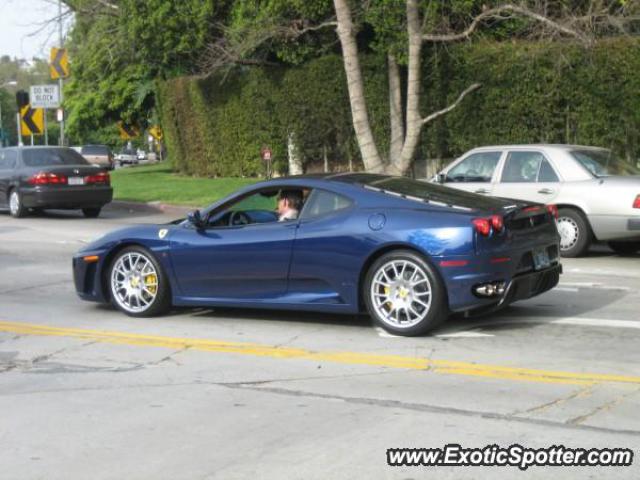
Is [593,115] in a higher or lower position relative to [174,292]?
higher

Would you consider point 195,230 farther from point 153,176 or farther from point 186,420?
point 153,176

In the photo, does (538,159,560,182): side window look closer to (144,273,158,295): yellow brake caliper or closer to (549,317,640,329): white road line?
(549,317,640,329): white road line

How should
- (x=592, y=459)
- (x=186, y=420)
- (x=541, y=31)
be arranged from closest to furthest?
(x=592, y=459)
(x=186, y=420)
(x=541, y=31)

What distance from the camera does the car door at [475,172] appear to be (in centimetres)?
1373

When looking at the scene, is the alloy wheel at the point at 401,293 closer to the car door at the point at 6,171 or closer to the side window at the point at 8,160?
the car door at the point at 6,171

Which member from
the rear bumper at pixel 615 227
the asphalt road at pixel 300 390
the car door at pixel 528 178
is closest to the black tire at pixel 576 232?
the rear bumper at pixel 615 227

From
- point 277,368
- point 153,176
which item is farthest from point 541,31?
point 153,176

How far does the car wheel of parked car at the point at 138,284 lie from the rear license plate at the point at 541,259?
3329mm

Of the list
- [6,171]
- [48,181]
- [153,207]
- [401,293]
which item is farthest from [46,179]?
[401,293]

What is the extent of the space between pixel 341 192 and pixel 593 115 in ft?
42.3

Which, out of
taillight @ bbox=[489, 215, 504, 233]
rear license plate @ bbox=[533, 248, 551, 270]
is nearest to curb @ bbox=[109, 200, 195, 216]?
rear license plate @ bbox=[533, 248, 551, 270]

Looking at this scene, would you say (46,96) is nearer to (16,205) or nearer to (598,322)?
(16,205)

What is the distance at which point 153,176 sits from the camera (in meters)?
34.0

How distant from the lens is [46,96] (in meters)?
Answer: 30.1
